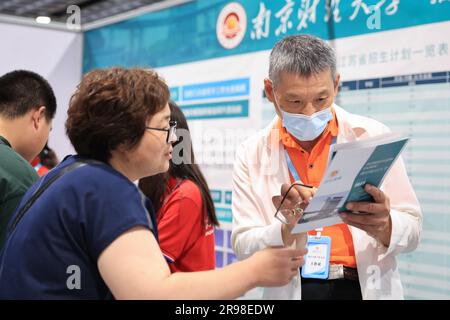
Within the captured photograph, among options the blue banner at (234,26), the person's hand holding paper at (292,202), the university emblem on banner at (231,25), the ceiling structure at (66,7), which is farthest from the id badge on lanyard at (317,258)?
the ceiling structure at (66,7)

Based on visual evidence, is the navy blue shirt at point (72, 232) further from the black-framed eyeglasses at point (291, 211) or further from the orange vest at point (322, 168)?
the orange vest at point (322, 168)

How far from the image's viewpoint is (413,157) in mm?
2377

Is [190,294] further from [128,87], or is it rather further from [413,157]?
[413,157]

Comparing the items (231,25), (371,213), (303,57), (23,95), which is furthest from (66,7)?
(371,213)

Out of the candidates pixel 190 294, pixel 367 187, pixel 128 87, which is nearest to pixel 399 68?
pixel 367 187

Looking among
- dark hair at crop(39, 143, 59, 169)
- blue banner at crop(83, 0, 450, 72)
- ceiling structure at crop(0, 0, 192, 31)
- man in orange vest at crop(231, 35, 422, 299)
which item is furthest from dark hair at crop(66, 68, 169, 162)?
ceiling structure at crop(0, 0, 192, 31)

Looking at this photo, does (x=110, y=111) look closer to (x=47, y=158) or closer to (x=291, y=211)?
(x=291, y=211)

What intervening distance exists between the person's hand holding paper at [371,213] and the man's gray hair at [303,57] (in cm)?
49

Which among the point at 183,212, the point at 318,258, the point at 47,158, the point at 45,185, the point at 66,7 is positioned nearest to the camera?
the point at 45,185

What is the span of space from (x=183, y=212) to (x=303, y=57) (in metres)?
0.78

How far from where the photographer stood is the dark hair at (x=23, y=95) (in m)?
2.22

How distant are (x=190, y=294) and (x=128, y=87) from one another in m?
0.51

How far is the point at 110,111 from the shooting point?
1.26 meters

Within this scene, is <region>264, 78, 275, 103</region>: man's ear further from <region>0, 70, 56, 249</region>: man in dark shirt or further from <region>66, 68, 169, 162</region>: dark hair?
<region>0, 70, 56, 249</region>: man in dark shirt
